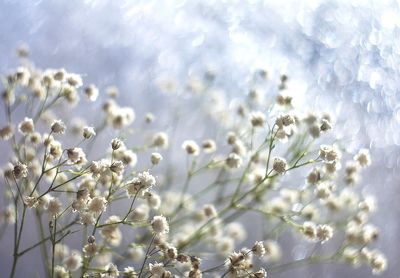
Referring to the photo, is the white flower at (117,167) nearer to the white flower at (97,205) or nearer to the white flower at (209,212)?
the white flower at (97,205)

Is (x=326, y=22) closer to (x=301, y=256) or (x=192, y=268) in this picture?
(x=301, y=256)

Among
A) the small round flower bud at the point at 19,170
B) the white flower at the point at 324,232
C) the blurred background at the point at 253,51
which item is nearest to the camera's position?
the small round flower bud at the point at 19,170

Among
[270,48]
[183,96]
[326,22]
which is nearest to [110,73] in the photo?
[183,96]

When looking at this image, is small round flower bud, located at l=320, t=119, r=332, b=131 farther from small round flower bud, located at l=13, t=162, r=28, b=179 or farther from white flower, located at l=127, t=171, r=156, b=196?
small round flower bud, located at l=13, t=162, r=28, b=179

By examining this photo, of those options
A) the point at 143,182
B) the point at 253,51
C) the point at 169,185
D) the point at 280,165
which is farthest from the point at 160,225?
the point at 253,51

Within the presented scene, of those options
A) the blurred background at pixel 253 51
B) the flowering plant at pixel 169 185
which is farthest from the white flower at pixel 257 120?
the blurred background at pixel 253 51

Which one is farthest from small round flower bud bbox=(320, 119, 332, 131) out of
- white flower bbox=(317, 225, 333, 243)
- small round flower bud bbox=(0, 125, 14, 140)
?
small round flower bud bbox=(0, 125, 14, 140)
